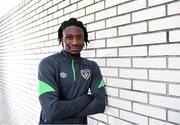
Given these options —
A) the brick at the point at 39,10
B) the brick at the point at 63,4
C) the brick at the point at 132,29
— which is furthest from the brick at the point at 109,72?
the brick at the point at 39,10

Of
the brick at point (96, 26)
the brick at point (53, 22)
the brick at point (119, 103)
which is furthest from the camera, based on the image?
the brick at point (53, 22)

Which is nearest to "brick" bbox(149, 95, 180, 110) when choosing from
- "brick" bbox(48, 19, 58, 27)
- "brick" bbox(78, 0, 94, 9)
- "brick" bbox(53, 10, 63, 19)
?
"brick" bbox(78, 0, 94, 9)

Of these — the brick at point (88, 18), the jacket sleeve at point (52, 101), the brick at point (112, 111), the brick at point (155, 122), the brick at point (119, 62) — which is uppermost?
the brick at point (88, 18)

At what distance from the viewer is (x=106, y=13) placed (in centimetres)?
312

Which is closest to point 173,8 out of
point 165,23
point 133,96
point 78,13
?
point 165,23

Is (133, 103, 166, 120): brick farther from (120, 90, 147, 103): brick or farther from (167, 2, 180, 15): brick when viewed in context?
(167, 2, 180, 15): brick

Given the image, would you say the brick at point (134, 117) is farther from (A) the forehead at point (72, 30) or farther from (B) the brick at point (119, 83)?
(A) the forehead at point (72, 30)

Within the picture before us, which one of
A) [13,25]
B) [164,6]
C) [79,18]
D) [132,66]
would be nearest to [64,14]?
[79,18]

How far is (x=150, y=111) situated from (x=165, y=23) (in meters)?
0.71

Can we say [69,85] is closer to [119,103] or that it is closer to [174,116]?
[119,103]

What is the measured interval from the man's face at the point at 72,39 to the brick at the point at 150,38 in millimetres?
483

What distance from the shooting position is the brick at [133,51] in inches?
102

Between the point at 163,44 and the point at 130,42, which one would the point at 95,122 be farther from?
the point at 163,44

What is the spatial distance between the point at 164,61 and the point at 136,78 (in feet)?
1.32
